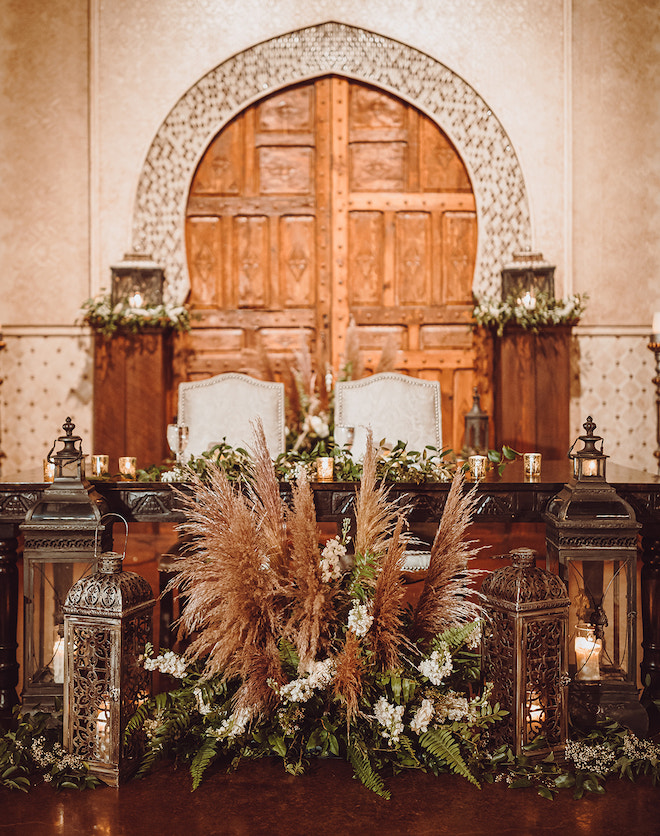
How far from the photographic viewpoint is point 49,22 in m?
5.62

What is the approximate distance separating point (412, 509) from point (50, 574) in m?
1.15

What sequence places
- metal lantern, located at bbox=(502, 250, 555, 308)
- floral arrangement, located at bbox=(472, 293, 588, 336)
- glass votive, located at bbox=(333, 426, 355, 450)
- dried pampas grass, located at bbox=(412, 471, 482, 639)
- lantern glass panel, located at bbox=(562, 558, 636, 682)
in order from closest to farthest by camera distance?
dried pampas grass, located at bbox=(412, 471, 482, 639)
lantern glass panel, located at bbox=(562, 558, 636, 682)
glass votive, located at bbox=(333, 426, 355, 450)
floral arrangement, located at bbox=(472, 293, 588, 336)
metal lantern, located at bbox=(502, 250, 555, 308)

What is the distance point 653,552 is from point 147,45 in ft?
16.2

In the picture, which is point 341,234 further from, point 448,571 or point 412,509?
point 448,571

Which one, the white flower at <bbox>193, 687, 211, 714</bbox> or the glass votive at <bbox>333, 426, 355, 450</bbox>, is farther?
the glass votive at <bbox>333, 426, 355, 450</bbox>

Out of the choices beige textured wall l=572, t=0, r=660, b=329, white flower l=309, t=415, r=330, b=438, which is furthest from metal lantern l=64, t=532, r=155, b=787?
beige textured wall l=572, t=0, r=660, b=329

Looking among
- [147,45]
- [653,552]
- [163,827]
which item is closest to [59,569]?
[163,827]

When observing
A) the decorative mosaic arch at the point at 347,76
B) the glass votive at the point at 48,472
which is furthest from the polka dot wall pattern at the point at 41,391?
the glass votive at the point at 48,472

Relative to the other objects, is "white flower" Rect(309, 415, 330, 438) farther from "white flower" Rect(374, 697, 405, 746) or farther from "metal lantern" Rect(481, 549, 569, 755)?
"white flower" Rect(374, 697, 405, 746)

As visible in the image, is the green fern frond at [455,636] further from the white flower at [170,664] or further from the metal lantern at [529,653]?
the white flower at [170,664]

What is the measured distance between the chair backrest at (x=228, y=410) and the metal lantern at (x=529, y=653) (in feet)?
6.54

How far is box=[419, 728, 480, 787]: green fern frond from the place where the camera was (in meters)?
1.93

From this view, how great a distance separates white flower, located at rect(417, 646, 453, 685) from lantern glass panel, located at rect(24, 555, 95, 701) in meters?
1.02

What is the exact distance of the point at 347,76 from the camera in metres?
5.72
